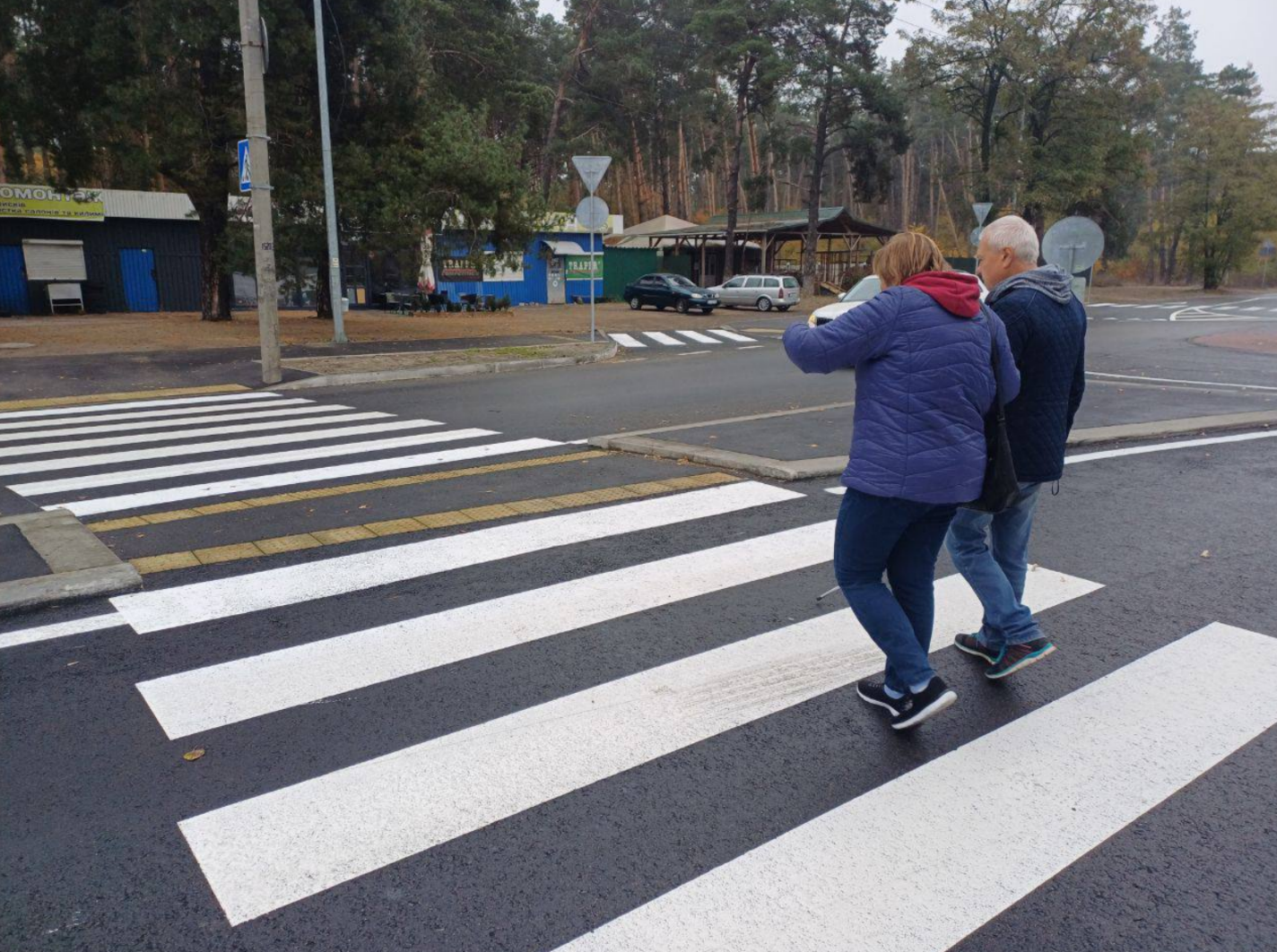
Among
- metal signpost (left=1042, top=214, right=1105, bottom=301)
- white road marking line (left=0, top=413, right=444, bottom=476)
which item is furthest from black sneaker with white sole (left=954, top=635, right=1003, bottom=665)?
metal signpost (left=1042, top=214, right=1105, bottom=301)

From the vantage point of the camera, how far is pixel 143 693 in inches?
147

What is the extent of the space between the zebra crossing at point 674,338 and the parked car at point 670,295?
288 inches

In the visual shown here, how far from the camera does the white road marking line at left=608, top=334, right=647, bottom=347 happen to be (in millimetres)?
22766

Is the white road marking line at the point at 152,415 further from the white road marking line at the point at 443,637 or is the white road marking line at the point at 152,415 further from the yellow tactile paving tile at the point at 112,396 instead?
the white road marking line at the point at 443,637

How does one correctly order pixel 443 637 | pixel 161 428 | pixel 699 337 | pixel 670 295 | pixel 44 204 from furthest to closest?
pixel 670 295
pixel 44 204
pixel 699 337
pixel 161 428
pixel 443 637

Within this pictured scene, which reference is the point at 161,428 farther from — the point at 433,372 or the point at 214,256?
the point at 214,256

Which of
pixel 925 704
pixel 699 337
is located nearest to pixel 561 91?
pixel 699 337

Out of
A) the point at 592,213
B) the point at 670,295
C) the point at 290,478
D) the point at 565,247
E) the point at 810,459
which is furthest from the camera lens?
the point at 565,247

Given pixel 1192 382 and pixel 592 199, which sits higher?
pixel 592 199

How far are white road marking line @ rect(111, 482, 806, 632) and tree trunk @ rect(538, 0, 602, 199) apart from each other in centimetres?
4602

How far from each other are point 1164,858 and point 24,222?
34376mm

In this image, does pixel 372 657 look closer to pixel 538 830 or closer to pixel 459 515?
pixel 538 830

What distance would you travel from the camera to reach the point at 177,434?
9969 mm

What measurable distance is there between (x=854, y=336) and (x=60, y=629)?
152 inches
